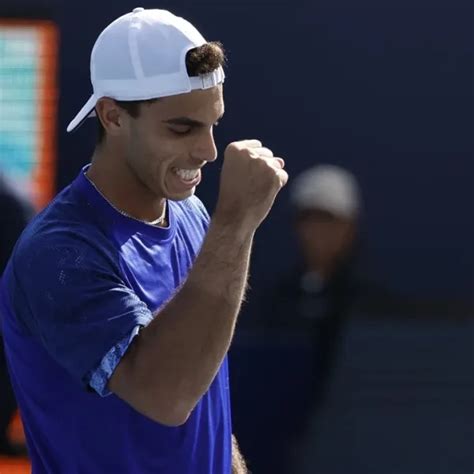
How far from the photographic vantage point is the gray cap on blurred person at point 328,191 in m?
5.21

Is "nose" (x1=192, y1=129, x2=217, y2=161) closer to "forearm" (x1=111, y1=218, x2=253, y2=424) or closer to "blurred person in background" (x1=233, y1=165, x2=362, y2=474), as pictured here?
"forearm" (x1=111, y1=218, x2=253, y2=424)

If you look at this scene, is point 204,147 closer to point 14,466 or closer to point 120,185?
point 120,185

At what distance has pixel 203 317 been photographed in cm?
217

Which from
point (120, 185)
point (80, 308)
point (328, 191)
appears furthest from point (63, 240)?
point (328, 191)

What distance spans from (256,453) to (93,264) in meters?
3.22

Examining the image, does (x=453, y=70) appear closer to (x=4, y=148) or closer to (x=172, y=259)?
(x=4, y=148)

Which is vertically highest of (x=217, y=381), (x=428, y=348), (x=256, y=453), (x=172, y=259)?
(x=172, y=259)

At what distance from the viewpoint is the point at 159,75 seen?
2.38 m

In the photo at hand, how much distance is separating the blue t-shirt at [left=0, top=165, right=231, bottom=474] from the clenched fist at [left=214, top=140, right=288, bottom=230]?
199mm

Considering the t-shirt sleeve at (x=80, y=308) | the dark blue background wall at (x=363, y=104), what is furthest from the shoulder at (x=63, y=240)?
the dark blue background wall at (x=363, y=104)

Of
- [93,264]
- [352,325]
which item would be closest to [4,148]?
[352,325]

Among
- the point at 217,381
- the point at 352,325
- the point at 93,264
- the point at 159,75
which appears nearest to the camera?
the point at 93,264

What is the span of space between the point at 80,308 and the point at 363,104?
3338 mm

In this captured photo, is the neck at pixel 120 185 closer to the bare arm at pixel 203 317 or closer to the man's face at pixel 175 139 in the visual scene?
the man's face at pixel 175 139
